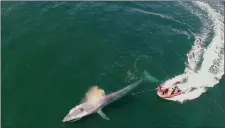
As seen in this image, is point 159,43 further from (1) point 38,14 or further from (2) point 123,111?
(1) point 38,14

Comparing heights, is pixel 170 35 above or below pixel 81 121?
above

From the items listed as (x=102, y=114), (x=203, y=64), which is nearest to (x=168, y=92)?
(x=102, y=114)

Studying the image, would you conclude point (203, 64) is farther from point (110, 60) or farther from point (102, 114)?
point (102, 114)

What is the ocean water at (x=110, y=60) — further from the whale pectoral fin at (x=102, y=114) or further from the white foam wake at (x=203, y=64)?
the whale pectoral fin at (x=102, y=114)

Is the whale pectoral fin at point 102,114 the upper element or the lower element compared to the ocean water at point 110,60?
lower

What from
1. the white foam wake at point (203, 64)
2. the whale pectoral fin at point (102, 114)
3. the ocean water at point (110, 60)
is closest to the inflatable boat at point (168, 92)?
the white foam wake at point (203, 64)

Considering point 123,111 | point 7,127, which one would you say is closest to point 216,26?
point 123,111
